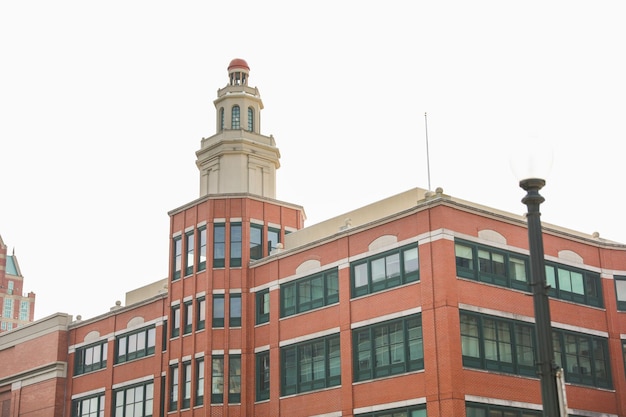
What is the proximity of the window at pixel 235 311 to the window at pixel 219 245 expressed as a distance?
190cm

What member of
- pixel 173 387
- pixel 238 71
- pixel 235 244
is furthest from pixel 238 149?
pixel 173 387

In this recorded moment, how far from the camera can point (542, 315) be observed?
34.2 ft

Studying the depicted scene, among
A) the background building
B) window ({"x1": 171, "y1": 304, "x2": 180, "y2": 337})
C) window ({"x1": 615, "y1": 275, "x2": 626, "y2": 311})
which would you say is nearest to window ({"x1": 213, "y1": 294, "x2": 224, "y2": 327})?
window ({"x1": 171, "y1": 304, "x2": 180, "y2": 337})

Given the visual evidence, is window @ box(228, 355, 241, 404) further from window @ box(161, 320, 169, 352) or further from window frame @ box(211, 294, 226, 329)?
window @ box(161, 320, 169, 352)

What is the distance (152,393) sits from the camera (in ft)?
174

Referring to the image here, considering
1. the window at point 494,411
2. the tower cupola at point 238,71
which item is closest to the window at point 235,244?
the tower cupola at point 238,71

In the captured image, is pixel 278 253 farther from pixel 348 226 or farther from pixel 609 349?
pixel 609 349

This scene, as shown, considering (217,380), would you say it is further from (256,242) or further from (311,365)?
(256,242)

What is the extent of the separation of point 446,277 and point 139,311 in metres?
23.8

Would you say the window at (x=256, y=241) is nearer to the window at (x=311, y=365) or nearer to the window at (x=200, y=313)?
the window at (x=200, y=313)

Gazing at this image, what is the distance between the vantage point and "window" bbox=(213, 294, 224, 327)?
1897 inches

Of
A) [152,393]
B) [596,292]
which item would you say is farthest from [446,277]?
[152,393]

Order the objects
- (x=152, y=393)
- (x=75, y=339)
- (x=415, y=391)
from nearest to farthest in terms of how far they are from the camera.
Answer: (x=415, y=391) < (x=152, y=393) < (x=75, y=339)

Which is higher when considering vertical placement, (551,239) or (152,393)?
(551,239)
